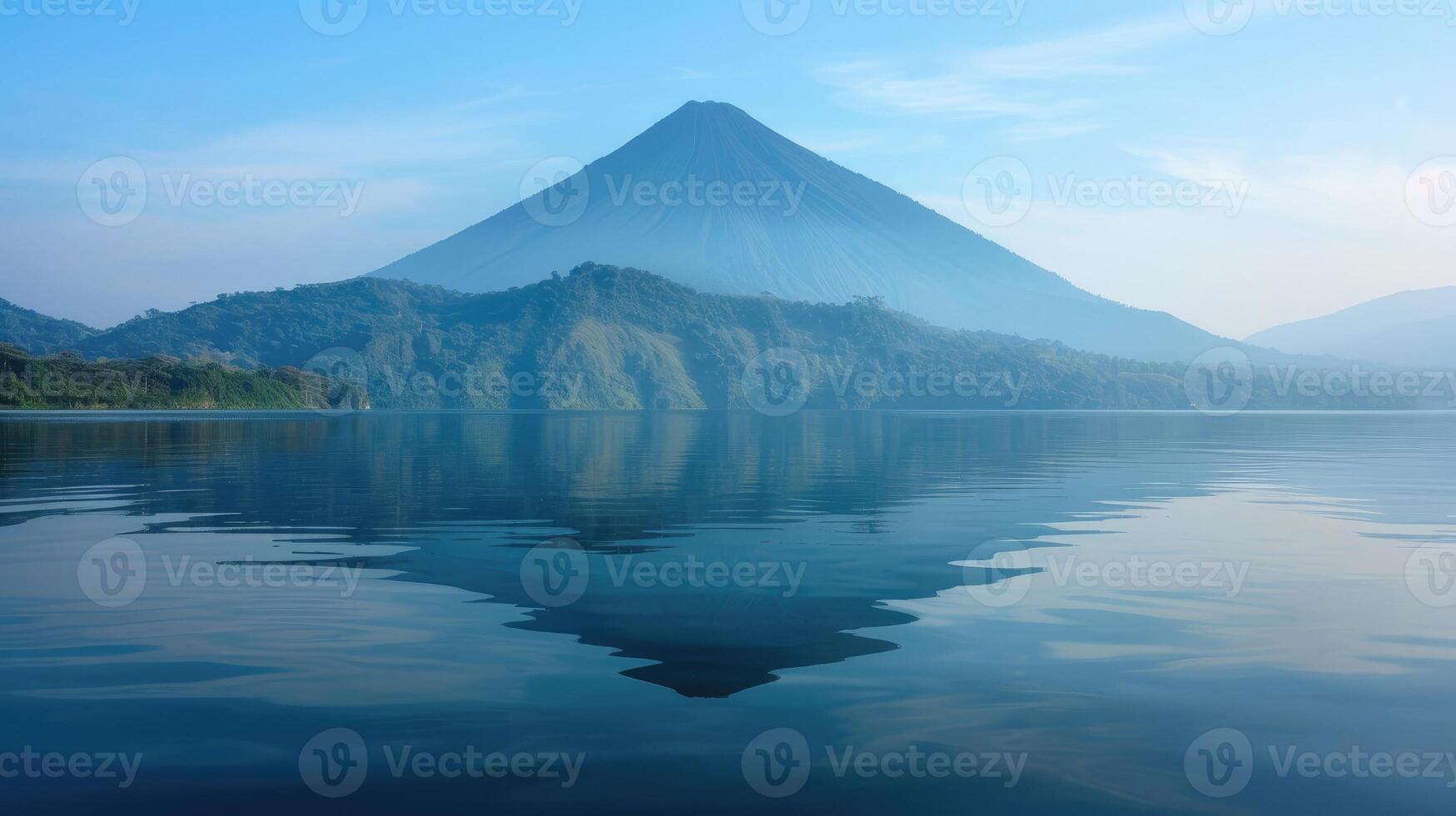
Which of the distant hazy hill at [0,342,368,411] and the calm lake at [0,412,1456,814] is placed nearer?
the calm lake at [0,412,1456,814]

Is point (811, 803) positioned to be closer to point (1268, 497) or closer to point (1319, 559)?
point (1319, 559)

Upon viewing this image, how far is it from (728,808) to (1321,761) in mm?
4633

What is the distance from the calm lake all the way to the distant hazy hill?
145818mm

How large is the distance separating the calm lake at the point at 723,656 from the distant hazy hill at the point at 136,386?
145818 mm

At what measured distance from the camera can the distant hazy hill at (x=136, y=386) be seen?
148m

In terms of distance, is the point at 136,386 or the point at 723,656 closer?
the point at 723,656

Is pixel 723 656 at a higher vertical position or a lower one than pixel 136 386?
lower

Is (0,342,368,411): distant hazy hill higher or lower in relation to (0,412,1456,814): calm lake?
higher

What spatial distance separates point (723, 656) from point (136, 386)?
578 ft

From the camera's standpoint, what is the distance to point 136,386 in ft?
534

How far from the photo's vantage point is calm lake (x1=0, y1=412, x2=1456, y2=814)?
768cm

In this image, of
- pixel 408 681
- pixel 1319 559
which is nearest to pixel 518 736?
pixel 408 681

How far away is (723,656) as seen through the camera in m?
11.1

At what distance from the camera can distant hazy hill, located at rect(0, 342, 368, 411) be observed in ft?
484
